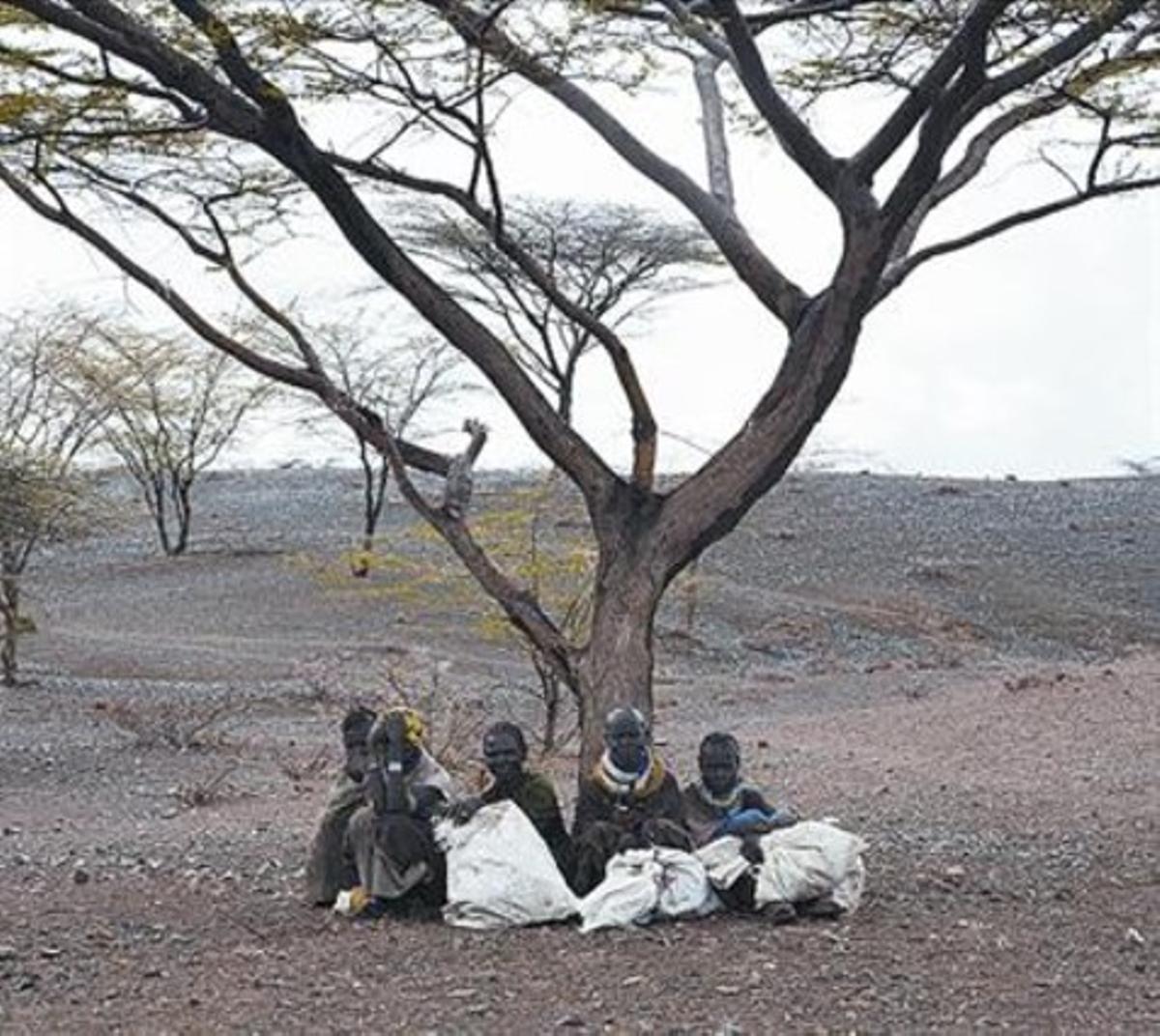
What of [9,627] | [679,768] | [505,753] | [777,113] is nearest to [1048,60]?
[777,113]

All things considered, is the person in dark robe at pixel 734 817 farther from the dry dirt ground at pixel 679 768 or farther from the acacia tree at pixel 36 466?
the acacia tree at pixel 36 466

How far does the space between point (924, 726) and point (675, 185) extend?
964 cm

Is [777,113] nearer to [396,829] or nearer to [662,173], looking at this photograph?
[662,173]

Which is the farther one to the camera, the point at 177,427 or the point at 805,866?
the point at 177,427

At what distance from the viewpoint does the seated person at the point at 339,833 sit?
888 centimetres

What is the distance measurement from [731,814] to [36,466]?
550 inches

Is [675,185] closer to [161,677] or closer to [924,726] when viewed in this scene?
[924,726]

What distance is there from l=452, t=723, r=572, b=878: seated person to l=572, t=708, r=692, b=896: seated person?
0.08 metres

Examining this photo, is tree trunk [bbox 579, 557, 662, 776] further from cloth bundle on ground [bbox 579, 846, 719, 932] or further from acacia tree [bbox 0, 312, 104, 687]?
acacia tree [bbox 0, 312, 104, 687]

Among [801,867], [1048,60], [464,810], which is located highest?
[1048,60]

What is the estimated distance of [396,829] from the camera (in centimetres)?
846

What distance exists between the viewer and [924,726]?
1938 centimetres

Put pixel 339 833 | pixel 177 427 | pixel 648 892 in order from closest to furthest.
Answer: pixel 648 892 → pixel 339 833 → pixel 177 427

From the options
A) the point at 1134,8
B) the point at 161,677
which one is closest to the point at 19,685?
the point at 161,677
